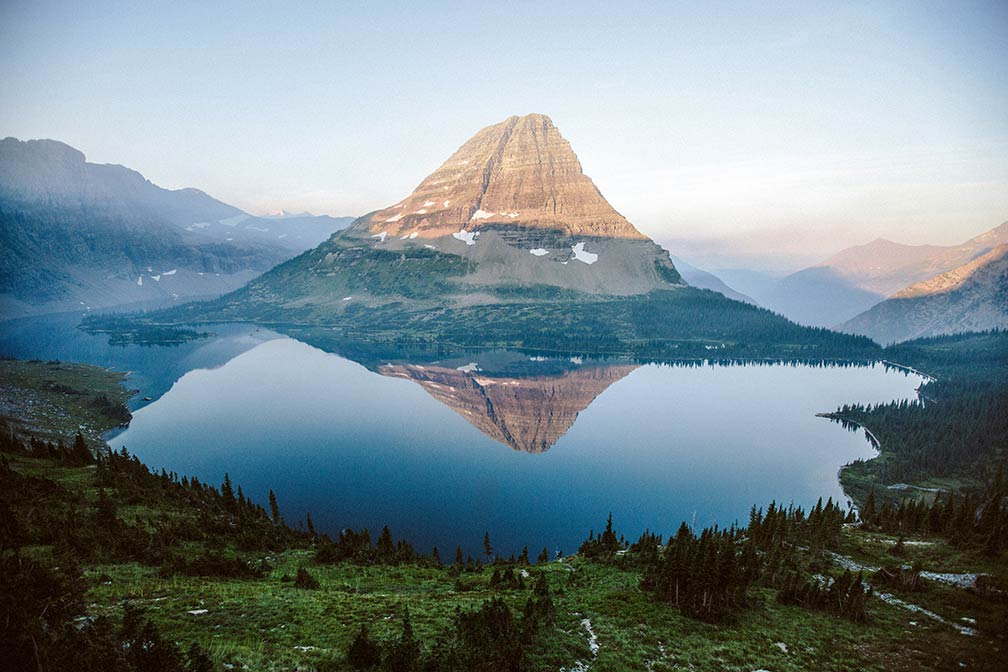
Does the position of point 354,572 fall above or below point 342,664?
below

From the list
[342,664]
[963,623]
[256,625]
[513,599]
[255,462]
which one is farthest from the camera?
[255,462]

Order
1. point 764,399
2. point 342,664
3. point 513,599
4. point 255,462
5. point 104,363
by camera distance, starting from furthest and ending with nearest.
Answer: point 104,363, point 764,399, point 255,462, point 513,599, point 342,664

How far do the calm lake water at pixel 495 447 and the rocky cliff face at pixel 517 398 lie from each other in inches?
31.6

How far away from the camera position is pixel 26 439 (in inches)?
3071

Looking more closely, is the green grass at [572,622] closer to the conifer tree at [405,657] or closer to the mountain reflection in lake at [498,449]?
the conifer tree at [405,657]

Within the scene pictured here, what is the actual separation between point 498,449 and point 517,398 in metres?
50.6

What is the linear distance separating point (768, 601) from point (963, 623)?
10407 millimetres

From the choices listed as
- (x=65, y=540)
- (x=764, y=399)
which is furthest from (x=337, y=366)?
(x=65, y=540)

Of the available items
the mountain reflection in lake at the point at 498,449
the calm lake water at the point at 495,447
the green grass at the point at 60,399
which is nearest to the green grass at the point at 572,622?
the calm lake water at the point at 495,447

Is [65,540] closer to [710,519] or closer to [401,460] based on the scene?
[401,460]

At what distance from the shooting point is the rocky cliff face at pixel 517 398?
117 metres

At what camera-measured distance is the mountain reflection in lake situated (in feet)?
238

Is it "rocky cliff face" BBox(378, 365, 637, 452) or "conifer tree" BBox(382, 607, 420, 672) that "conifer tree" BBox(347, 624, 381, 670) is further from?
"rocky cliff face" BBox(378, 365, 637, 452)

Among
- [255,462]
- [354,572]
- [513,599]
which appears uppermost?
[513,599]
